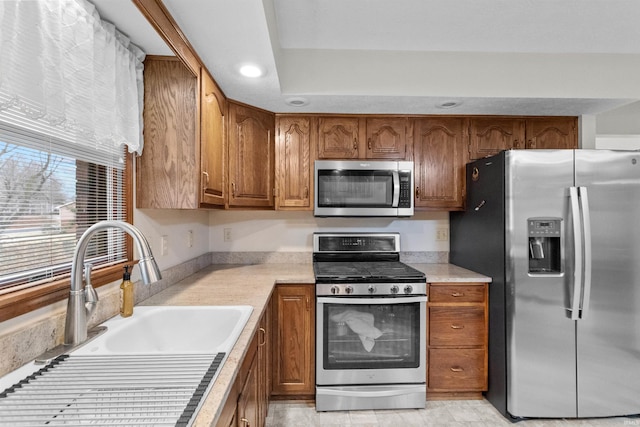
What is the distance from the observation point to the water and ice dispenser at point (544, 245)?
1.98 metres

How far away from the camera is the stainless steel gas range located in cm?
213

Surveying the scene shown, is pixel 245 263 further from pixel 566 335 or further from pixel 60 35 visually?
pixel 566 335

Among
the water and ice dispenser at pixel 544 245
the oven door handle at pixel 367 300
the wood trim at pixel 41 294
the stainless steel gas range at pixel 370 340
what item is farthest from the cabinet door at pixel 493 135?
the wood trim at pixel 41 294

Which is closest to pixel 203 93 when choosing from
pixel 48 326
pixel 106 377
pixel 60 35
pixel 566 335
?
pixel 60 35

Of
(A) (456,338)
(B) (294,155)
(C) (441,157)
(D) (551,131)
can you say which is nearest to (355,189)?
(B) (294,155)

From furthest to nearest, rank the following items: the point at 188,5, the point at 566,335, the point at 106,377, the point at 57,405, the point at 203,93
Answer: the point at 566,335, the point at 203,93, the point at 188,5, the point at 106,377, the point at 57,405

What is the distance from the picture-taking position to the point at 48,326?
1019mm

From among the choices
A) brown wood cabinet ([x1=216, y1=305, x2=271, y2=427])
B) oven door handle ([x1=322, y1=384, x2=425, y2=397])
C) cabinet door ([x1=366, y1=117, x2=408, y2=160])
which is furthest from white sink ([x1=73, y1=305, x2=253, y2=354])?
cabinet door ([x1=366, y1=117, x2=408, y2=160])

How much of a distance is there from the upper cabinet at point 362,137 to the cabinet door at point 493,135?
53 cm

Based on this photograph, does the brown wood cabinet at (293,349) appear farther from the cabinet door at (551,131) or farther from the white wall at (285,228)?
the cabinet door at (551,131)

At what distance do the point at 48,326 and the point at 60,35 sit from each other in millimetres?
919

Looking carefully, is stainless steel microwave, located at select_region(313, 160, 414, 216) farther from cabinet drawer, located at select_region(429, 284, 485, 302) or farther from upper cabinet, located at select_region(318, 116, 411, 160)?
cabinet drawer, located at select_region(429, 284, 485, 302)

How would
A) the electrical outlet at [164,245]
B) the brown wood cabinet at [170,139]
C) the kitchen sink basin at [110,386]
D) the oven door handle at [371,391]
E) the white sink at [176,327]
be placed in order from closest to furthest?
the kitchen sink basin at [110,386] < the white sink at [176,327] < the brown wood cabinet at [170,139] < the electrical outlet at [164,245] < the oven door handle at [371,391]

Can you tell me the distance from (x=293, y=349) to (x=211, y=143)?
1453 millimetres
